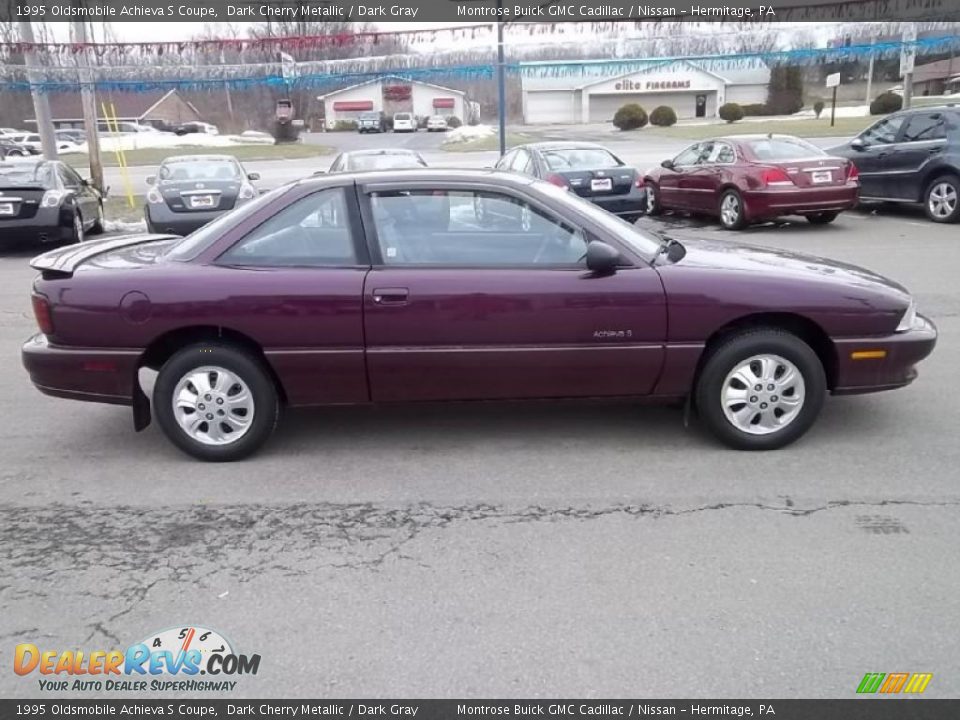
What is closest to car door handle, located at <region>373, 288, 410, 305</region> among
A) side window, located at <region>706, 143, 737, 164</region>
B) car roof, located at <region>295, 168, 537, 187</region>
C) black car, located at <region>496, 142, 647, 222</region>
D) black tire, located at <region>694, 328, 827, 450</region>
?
car roof, located at <region>295, 168, 537, 187</region>

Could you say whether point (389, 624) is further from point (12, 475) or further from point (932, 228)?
point (932, 228)

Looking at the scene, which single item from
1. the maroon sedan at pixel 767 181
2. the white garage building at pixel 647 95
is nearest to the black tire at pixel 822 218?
the maroon sedan at pixel 767 181

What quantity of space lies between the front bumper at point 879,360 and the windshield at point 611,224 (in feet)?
3.61

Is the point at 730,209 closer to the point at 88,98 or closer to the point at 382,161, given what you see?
the point at 382,161

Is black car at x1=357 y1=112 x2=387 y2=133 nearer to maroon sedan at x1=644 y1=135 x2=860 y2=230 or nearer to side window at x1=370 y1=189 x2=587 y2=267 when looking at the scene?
maroon sedan at x1=644 y1=135 x2=860 y2=230

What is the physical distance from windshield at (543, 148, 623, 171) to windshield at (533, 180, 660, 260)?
8132mm

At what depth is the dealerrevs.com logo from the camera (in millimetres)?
2754

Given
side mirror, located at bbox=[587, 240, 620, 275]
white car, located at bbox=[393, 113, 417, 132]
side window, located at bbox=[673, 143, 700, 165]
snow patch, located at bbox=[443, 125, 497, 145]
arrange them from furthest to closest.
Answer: white car, located at bbox=[393, 113, 417, 132], snow patch, located at bbox=[443, 125, 497, 145], side window, located at bbox=[673, 143, 700, 165], side mirror, located at bbox=[587, 240, 620, 275]

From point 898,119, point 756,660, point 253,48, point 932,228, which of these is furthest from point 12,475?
point 253,48

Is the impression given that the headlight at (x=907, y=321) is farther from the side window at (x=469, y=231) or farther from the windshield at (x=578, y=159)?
the windshield at (x=578, y=159)

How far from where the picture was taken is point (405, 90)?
6675 centimetres

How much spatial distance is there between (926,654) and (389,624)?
182cm

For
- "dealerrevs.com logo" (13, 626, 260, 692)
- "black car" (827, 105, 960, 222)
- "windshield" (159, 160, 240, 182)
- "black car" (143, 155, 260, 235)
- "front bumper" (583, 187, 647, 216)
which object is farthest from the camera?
"windshield" (159, 160, 240, 182)

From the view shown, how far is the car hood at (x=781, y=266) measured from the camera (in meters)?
4.46
